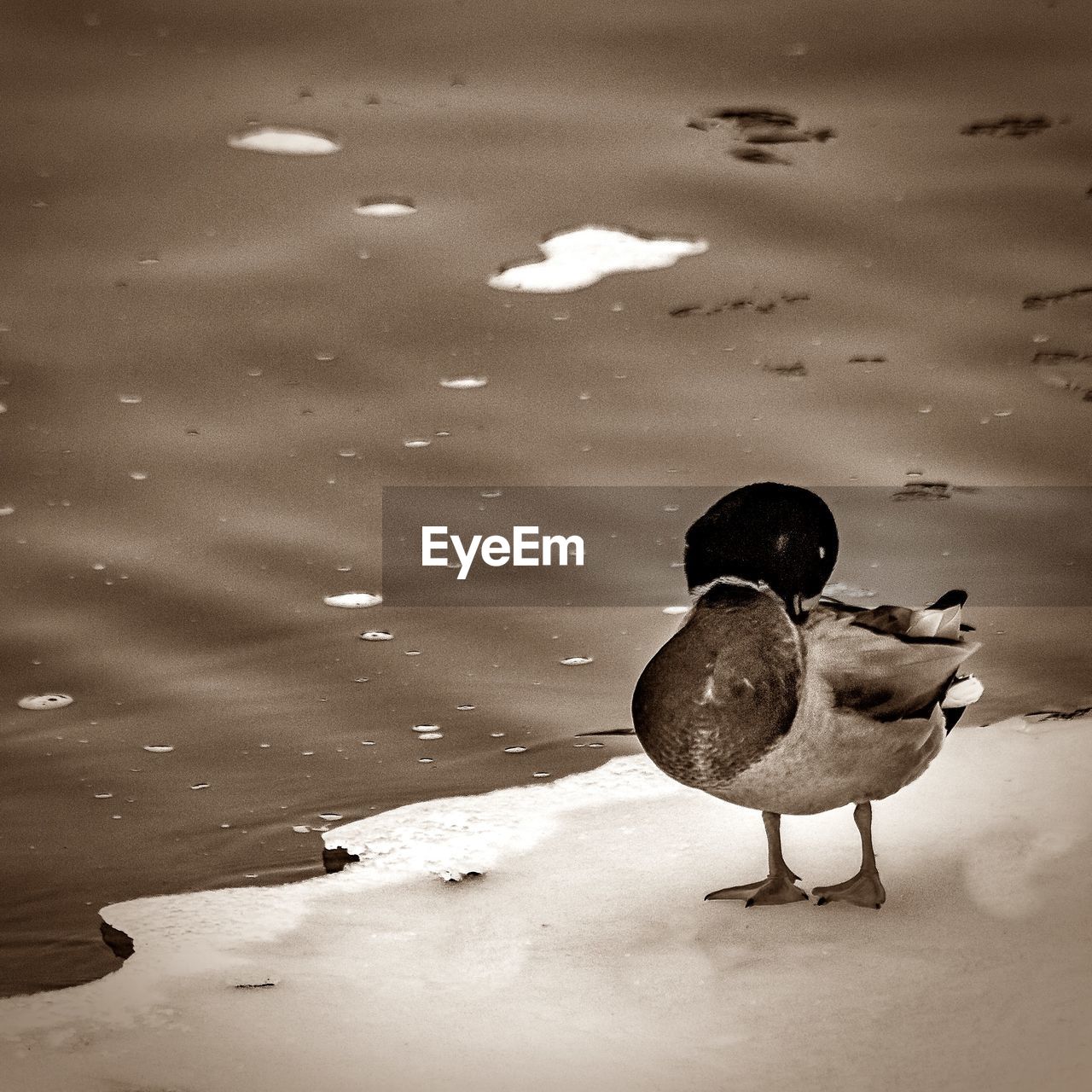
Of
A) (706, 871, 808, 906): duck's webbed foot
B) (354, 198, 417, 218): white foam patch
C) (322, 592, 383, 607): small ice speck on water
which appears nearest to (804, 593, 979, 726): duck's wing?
(706, 871, 808, 906): duck's webbed foot

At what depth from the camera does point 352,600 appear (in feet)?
10.8

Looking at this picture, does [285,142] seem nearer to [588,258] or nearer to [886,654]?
[588,258]

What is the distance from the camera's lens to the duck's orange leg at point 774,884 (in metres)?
2.31

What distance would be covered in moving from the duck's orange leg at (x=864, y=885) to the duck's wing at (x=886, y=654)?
0.17m

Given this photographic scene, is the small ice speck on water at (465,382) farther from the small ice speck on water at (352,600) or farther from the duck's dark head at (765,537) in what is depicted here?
the duck's dark head at (765,537)

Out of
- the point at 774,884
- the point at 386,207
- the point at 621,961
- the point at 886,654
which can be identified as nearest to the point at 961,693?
the point at 886,654

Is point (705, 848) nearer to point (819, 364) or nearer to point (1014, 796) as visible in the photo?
point (1014, 796)

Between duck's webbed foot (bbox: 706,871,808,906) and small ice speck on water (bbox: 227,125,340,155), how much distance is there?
7.59 feet

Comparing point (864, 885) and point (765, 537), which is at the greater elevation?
point (765, 537)

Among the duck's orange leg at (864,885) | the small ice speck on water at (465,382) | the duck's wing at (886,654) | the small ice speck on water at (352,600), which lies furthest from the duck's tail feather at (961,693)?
Result: the small ice speck on water at (465,382)

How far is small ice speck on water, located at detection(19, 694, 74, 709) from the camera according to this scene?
10.2 ft

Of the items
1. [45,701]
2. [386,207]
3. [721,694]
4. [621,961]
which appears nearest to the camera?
[721,694]

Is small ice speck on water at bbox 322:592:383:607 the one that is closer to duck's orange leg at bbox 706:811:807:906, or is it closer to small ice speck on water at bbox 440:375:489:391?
small ice speck on water at bbox 440:375:489:391

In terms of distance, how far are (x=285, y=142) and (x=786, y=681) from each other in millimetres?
2379
